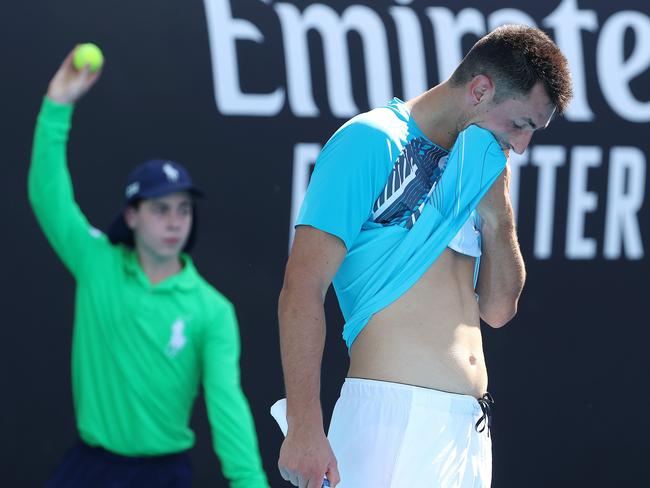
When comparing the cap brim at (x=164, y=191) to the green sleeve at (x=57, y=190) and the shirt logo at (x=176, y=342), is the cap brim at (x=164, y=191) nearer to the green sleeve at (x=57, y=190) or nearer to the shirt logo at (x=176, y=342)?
the green sleeve at (x=57, y=190)

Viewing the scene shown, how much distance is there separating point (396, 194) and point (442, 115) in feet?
0.72

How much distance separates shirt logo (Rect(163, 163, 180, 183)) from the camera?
367cm

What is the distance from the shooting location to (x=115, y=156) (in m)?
4.34

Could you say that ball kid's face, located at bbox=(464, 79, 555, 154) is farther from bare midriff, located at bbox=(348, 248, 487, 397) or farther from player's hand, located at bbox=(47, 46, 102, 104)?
player's hand, located at bbox=(47, 46, 102, 104)

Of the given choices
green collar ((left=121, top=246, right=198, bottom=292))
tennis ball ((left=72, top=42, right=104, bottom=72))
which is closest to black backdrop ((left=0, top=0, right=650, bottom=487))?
tennis ball ((left=72, top=42, right=104, bottom=72))

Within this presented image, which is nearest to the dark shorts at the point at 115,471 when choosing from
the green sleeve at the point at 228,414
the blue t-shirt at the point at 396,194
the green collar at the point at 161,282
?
the green sleeve at the point at 228,414

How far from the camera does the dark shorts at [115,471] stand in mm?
3404

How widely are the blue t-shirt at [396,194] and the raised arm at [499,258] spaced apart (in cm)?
8

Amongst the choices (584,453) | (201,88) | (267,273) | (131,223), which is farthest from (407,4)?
(584,453)

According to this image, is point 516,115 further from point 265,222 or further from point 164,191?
point 265,222

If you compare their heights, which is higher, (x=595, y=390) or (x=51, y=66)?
(x=51, y=66)

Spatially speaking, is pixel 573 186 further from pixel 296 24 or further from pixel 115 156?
pixel 115 156

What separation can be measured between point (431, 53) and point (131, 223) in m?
1.50

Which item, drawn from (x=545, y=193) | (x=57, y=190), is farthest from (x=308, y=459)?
(x=545, y=193)
